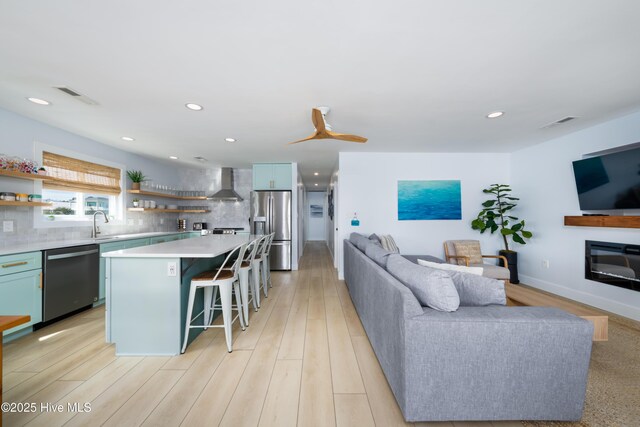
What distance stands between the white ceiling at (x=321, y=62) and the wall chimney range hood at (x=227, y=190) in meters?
2.44

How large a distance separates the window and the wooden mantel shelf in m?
6.99

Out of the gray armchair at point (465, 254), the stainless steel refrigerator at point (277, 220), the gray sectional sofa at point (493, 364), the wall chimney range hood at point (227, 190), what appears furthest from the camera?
the wall chimney range hood at point (227, 190)

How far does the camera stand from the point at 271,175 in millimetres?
5492

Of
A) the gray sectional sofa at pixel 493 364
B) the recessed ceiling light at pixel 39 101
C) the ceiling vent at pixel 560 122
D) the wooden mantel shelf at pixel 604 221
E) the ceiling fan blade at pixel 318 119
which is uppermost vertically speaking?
the recessed ceiling light at pixel 39 101

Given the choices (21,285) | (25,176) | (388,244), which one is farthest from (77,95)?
(388,244)

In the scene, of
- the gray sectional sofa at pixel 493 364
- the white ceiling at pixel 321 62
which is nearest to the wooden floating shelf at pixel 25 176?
the white ceiling at pixel 321 62

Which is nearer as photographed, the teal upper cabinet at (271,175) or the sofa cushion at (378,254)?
the sofa cushion at (378,254)

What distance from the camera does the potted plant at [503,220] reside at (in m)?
4.29

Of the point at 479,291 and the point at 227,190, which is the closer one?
the point at 479,291

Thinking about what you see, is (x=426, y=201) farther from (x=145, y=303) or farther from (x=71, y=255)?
(x=71, y=255)

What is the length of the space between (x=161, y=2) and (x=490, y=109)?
3110 millimetres

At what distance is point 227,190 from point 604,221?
6.40m

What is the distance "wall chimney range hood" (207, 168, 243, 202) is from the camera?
5668mm

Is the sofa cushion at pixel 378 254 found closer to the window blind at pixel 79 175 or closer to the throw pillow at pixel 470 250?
the throw pillow at pixel 470 250
